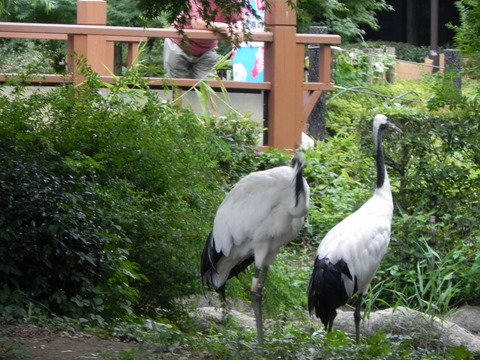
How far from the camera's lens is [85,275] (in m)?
6.23

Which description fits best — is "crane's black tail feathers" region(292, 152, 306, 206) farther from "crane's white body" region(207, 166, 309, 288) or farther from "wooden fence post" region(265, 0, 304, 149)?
"wooden fence post" region(265, 0, 304, 149)

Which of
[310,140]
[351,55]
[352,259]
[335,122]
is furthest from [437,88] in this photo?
[351,55]

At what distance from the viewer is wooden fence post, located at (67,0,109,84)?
11.0m

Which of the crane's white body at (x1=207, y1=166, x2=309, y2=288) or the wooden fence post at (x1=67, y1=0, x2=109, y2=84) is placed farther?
the wooden fence post at (x1=67, y1=0, x2=109, y2=84)

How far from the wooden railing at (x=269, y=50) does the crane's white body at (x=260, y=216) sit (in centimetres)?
444

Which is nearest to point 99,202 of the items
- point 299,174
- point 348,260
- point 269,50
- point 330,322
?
point 299,174

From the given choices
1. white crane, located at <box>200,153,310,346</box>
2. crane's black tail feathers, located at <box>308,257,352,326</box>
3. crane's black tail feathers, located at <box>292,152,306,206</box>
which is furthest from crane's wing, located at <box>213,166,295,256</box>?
crane's black tail feathers, located at <box>308,257,352,326</box>

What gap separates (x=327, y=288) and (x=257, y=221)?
1132mm

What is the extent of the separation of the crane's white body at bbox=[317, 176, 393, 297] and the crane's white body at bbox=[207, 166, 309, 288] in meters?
0.91

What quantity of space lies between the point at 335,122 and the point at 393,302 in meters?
6.30

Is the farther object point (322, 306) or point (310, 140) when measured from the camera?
point (310, 140)

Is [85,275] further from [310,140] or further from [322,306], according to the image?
[310,140]

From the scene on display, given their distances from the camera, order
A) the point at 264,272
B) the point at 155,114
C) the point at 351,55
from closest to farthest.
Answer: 1. the point at 264,272
2. the point at 155,114
3. the point at 351,55

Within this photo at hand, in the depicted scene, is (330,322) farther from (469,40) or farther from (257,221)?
(469,40)
